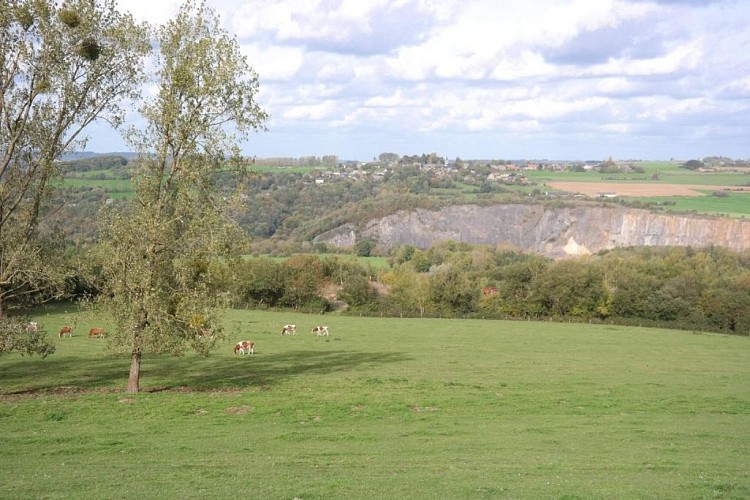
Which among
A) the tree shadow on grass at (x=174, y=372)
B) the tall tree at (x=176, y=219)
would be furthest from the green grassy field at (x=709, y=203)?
the tall tree at (x=176, y=219)

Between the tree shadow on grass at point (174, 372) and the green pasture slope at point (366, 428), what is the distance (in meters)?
0.14

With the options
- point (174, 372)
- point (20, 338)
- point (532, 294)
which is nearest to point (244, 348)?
point (174, 372)

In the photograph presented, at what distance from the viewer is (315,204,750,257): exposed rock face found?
6309 inches

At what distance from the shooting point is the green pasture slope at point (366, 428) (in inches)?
572

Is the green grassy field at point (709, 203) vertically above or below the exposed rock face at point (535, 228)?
above

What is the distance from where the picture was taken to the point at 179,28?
2450 cm

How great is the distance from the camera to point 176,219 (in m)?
23.7

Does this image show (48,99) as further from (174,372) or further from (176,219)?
(174,372)

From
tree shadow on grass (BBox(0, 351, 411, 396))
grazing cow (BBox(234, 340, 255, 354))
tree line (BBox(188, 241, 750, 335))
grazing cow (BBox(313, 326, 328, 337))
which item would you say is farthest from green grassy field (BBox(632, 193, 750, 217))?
tree shadow on grass (BBox(0, 351, 411, 396))

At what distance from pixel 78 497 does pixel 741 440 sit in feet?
61.7

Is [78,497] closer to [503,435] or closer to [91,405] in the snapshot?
[91,405]

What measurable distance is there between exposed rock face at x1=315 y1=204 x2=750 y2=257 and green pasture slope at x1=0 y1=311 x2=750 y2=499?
124 m

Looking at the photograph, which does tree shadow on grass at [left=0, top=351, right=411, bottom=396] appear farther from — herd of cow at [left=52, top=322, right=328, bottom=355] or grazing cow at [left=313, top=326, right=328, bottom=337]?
grazing cow at [left=313, top=326, right=328, bottom=337]

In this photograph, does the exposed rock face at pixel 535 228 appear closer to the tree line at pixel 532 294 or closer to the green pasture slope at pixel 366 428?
the tree line at pixel 532 294
